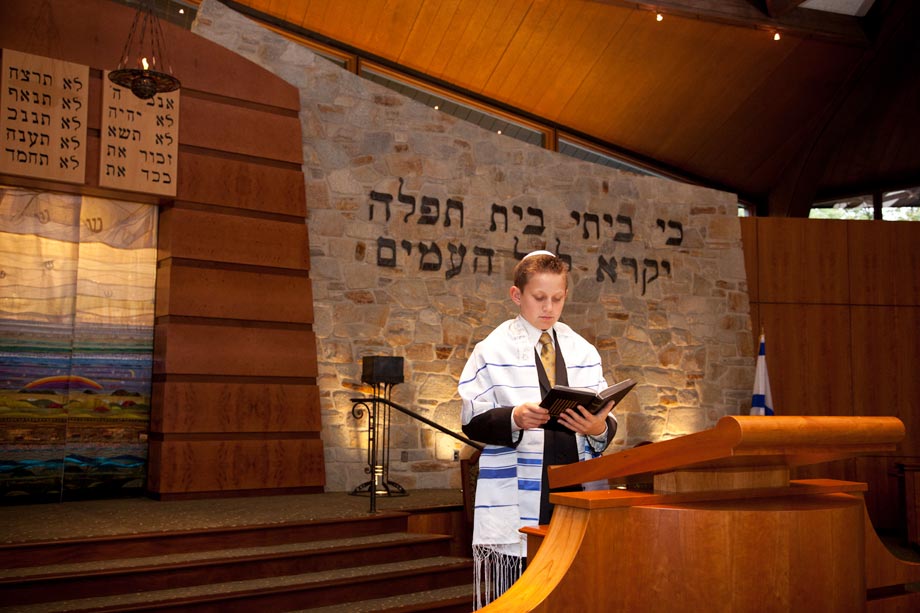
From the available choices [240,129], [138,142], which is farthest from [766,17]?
[138,142]

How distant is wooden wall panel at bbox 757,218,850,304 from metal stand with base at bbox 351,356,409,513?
4269 mm

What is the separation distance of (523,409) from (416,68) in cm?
708

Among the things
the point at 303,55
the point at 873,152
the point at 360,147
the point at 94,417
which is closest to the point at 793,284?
the point at 873,152

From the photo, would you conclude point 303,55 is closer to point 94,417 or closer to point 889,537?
point 94,417

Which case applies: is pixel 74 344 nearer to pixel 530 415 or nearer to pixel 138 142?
pixel 138 142

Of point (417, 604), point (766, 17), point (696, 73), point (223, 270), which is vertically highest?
point (766, 17)

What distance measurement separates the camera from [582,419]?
6.56 feet

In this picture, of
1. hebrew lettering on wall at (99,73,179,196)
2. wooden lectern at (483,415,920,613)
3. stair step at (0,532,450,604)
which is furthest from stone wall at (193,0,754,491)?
wooden lectern at (483,415,920,613)

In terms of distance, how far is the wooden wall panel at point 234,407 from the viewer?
5605mm

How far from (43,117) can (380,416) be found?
3.10m

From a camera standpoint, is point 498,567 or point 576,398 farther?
point 498,567

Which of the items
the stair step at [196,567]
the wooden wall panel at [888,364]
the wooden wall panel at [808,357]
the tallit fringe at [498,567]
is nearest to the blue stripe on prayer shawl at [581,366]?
the tallit fringe at [498,567]

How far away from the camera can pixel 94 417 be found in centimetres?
563

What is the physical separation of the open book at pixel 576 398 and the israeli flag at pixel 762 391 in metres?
6.05
